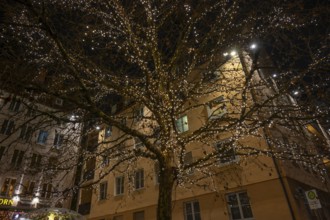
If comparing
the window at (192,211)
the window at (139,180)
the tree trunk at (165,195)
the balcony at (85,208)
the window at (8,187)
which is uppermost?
the window at (8,187)

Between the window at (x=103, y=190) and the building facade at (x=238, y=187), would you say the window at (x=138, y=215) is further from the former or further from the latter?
the window at (x=103, y=190)

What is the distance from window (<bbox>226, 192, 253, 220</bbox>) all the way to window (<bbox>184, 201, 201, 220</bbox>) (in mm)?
2016

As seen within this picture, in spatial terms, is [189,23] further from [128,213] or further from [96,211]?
[96,211]

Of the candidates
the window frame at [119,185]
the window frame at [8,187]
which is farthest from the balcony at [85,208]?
the window frame at [8,187]

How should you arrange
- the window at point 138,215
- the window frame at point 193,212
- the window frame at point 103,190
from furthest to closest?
the window frame at point 103,190 < the window at point 138,215 < the window frame at point 193,212

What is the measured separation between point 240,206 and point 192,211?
2912 mm

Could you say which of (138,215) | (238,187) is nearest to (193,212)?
(238,187)

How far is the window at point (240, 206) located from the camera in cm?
1156

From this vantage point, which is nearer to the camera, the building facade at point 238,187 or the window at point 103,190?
the building facade at point 238,187

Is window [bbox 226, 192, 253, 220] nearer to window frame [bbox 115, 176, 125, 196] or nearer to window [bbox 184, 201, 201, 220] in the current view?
window [bbox 184, 201, 201, 220]

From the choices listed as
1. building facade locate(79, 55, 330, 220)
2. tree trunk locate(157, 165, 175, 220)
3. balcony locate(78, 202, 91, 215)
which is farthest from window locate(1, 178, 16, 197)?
tree trunk locate(157, 165, 175, 220)

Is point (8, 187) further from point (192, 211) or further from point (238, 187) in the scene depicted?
point (238, 187)

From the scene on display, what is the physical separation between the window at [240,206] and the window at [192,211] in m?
2.02

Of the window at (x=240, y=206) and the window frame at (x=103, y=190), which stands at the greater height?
the window frame at (x=103, y=190)
